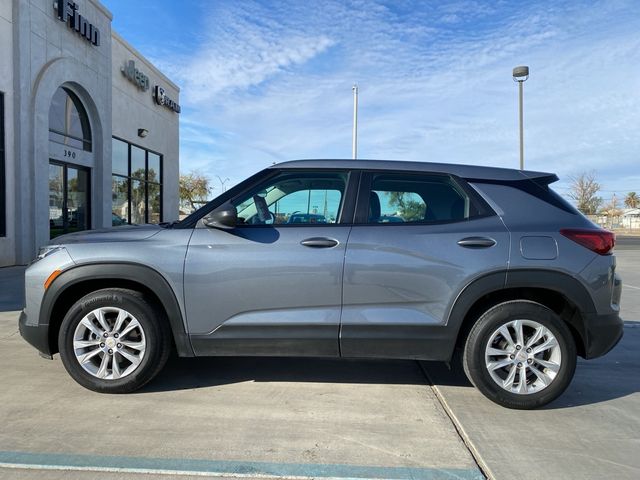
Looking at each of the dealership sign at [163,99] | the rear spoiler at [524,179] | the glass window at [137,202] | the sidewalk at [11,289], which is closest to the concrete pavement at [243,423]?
the rear spoiler at [524,179]

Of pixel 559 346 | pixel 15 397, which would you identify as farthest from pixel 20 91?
pixel 559 346

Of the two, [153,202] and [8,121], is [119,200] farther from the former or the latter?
[8,121]

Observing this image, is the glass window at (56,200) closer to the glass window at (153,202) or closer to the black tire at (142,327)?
the glass window at (153,202)

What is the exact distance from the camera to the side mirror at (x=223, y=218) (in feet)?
12.0

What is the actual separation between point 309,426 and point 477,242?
1789 mm

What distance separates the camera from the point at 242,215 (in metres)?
3.93

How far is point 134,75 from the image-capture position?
17.6 metres

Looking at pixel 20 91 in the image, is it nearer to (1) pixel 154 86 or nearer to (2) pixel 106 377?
(1) pixel 154 86

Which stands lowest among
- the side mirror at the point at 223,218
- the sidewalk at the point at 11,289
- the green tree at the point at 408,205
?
the sidewalk at the point at 11,289

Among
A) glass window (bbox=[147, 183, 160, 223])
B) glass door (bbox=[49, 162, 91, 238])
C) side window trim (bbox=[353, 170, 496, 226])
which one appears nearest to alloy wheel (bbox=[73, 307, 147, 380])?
side window trim (bbox=[353, 170, 496, 226])

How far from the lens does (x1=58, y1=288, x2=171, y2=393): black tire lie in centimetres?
380

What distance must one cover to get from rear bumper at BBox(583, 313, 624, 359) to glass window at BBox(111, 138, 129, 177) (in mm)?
16054

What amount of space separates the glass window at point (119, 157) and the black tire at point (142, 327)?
14.1 metres

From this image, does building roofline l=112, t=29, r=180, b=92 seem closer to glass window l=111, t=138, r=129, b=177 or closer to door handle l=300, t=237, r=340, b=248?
glass window l=111, t=138, r=129, b=177
